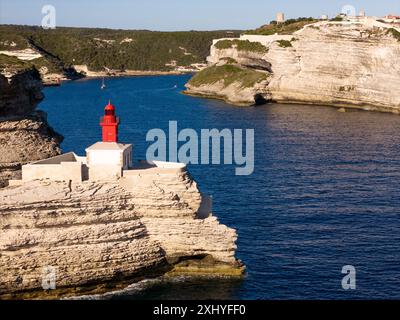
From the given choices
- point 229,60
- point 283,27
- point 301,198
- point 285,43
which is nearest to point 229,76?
point 229,60

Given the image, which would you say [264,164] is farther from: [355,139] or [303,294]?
[303,294]

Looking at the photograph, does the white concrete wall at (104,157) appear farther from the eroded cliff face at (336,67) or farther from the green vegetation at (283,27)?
the green vegetation at (283,27)

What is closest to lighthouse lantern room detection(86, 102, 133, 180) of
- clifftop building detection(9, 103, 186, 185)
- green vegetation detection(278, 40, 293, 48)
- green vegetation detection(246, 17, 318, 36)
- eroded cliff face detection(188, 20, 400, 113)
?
clifftop building detection(9, 103, 186, 185)

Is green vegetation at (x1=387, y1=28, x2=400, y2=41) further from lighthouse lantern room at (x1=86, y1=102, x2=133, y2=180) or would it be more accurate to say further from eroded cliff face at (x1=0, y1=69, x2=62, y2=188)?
lighthouse lantern room at (x1=86, y1=102, x2=133, y2=180)

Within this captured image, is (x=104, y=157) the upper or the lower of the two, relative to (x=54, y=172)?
upper

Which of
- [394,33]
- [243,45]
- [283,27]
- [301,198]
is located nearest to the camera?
[301,198]

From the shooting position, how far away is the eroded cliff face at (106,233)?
30.7m

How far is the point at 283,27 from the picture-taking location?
465 ft

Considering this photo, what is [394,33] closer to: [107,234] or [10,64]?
[10,64]

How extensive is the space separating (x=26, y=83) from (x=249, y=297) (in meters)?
16.3

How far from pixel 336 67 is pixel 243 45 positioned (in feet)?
93.6

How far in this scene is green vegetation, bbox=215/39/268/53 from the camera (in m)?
128

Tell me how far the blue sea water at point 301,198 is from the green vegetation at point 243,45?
29720mm

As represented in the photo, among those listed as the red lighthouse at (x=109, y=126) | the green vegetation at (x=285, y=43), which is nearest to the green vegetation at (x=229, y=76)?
the green vegetation at (x=285, y=43)
